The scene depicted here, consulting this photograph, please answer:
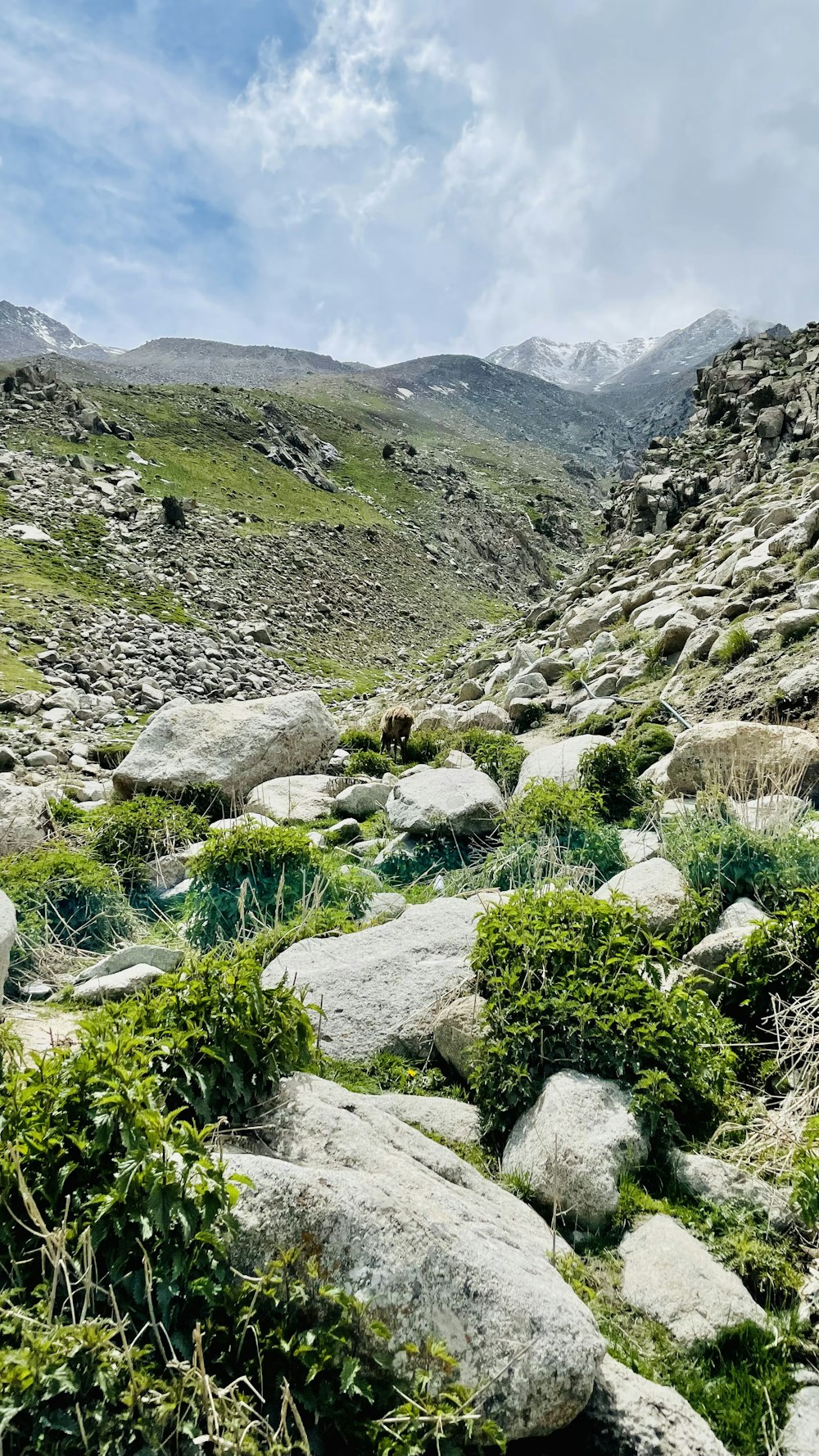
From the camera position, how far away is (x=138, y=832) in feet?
38.0

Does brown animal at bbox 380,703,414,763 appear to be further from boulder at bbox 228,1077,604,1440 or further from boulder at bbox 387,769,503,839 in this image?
boulder at bbox 228,1077,604,1440

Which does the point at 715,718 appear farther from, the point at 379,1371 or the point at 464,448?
the point at 464,448

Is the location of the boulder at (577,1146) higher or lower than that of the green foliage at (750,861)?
lower

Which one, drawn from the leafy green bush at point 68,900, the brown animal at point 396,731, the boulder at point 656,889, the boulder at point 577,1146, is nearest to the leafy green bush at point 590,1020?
the boulder at point 577,1146

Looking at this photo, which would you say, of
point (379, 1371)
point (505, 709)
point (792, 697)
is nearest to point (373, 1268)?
point (379, 1371)

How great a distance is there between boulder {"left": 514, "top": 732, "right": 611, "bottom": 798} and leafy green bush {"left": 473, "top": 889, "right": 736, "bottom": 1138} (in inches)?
215

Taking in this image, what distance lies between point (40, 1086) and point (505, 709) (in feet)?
50.6

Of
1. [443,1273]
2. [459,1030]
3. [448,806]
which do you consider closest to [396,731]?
[448,806]

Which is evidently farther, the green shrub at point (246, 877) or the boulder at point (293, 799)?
the boulder at point (293, 799)

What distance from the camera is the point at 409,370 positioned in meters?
187

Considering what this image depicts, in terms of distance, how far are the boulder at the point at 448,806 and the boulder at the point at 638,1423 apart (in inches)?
321

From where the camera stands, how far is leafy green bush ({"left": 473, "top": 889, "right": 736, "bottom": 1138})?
522cm

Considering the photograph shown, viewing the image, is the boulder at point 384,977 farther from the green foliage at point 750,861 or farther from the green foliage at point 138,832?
the green foliage at point 138,832

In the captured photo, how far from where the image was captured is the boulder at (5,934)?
6676 mm
